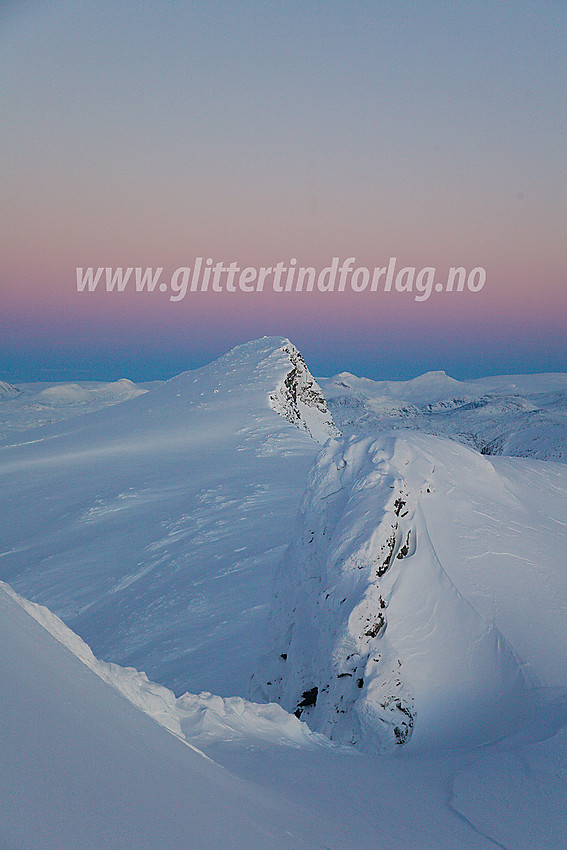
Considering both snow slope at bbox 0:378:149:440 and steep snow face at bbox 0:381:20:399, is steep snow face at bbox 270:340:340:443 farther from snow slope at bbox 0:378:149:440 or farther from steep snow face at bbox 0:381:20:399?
steep snow face at bbox 0:381:20:399

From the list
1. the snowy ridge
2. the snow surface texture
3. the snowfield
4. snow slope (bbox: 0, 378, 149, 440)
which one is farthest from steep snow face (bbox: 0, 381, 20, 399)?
the snowy ridge

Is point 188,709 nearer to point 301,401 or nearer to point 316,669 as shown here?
point 316,669

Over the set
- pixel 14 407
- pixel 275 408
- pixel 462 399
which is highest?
pixel 462 399

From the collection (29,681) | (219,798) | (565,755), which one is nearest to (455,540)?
(565,755)

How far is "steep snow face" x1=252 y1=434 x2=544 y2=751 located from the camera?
4.33 meters

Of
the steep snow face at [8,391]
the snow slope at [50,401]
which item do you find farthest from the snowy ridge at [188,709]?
the steep snow face at [8,391]

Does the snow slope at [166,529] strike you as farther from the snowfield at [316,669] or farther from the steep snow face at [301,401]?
the steep snow face at [301,401]

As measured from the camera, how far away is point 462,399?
19250 centimetres

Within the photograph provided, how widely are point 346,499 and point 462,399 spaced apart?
647ft

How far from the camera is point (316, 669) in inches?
202

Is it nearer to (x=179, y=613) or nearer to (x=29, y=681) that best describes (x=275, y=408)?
(x=179, y=613)

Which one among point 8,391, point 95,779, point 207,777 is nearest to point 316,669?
point 207,777

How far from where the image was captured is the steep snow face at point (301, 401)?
75.8 feet

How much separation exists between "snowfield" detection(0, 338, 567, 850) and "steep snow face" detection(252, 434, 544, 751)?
0.02 m
